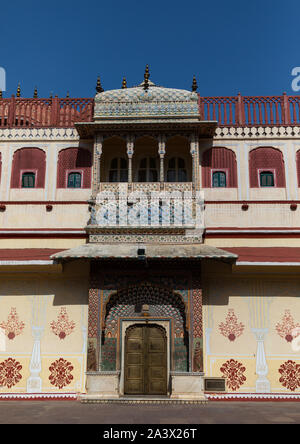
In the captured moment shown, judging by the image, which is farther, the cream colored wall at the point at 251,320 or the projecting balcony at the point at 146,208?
the projecting balcony at the point at 146,208

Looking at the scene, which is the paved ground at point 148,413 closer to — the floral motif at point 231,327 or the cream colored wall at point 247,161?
the floral motif at point 231,327

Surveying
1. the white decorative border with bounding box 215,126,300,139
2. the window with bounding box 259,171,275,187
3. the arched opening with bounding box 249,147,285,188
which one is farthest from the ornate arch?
the white decorative border with bounding box 215,126,300,139

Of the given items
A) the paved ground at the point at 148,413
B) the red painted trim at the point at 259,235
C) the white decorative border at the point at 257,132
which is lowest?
the paved ground at the point at 148,413

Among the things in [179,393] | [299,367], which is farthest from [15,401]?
[299,367]

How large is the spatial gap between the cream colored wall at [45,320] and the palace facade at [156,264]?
0.09 ft

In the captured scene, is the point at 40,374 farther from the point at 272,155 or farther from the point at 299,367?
the point at 272,155

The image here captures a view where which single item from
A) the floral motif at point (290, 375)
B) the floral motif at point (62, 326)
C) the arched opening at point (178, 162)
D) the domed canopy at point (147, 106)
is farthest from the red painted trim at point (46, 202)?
the floral motif at point (290, 375)

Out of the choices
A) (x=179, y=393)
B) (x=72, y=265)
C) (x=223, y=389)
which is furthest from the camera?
(x=72, y=265)

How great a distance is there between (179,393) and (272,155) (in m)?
7.84

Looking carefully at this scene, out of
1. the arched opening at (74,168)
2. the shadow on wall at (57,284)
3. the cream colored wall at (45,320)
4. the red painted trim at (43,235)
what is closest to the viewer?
the cream colored wall at (45,320)

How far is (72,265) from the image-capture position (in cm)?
1406

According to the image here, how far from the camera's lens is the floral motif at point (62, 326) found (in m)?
13.8

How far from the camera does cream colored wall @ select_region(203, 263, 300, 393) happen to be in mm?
13375

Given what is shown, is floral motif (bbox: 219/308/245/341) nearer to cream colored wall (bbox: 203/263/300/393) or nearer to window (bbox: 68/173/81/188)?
cream colored wall (bbox: 203/263/300/393)
